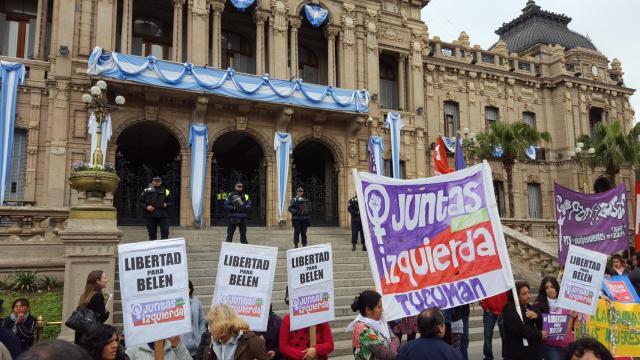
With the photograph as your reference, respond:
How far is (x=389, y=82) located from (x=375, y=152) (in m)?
5.80

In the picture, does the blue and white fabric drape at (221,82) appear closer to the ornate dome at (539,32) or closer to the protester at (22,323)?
the protester at (22,323)

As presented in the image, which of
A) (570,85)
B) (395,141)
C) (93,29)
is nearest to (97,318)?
(93,29)

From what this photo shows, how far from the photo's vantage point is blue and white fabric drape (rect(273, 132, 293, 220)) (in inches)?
839

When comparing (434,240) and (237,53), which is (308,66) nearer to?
(237,53)

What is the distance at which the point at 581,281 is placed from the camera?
702 cm

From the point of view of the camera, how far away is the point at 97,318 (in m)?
6.44

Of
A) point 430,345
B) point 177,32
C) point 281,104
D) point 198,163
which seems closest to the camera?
point 430,345

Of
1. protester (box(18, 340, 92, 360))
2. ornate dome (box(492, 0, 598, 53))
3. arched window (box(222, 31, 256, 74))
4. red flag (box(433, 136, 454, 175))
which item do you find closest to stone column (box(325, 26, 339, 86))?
arched window (box(222, 31, 256, 74))

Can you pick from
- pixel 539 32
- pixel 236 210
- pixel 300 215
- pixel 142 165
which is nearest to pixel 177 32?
pixel 142 165

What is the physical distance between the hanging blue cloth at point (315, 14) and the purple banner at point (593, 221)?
607 inches

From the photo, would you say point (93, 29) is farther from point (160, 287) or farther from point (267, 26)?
point (160, 287)

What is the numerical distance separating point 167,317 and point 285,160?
16426mm

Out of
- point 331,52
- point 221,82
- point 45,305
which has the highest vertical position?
point 331,52

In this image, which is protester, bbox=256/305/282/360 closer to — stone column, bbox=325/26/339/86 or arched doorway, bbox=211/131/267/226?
arched doorway, bbox=211/131/267/226
